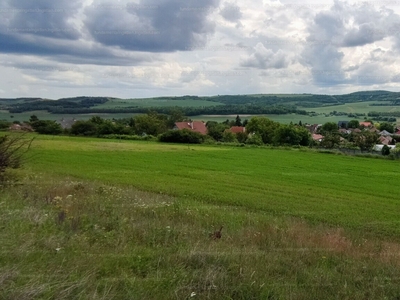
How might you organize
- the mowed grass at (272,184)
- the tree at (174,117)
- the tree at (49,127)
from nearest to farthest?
the mowed grass at (272,184) < the tree at (49,127) < the tree at (174,117)

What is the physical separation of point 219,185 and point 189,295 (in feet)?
59.7

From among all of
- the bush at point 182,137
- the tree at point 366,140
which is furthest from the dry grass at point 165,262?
the tree at point 366,140

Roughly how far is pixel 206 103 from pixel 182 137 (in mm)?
88098

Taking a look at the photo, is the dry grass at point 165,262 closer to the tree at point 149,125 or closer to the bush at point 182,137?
the bush at point 182,137

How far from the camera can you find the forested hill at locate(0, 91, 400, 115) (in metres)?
75.0

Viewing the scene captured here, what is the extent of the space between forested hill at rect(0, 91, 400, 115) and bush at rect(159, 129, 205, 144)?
22.2 m

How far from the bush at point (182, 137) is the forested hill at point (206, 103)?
22.2 meters

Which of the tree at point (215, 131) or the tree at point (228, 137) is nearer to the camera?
the tree at point (228, 137)

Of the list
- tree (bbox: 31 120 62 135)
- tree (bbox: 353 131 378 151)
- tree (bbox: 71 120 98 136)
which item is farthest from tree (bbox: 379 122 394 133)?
tree (bbox: 31 120 62 135)

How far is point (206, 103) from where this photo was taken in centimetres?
15388

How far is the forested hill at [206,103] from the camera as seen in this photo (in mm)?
→ 75000

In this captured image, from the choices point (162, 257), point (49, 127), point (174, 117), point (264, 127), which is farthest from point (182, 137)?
point (162, 257)

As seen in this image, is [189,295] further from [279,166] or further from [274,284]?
[279,166]

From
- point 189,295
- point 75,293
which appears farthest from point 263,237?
point 75,293
